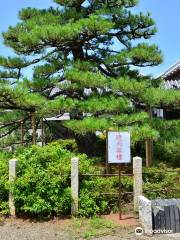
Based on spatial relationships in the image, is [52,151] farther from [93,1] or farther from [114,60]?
[93,1]

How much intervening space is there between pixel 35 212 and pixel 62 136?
573 cm

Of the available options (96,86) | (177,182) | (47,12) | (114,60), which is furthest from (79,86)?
(177,182)

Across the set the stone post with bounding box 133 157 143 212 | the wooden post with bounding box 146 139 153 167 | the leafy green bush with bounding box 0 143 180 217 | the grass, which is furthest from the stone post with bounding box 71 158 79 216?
the wooden post with bounding box 146 139 153 167

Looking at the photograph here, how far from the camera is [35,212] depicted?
8.29 metres

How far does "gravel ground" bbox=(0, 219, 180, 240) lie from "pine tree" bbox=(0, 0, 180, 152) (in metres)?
2.73

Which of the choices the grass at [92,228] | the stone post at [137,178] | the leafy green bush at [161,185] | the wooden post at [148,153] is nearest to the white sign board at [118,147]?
the stone post at [137,178]

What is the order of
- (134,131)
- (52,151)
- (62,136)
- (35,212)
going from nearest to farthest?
1. (35,212)
2. (52,151)
3. (134,131)
4. (62,136)

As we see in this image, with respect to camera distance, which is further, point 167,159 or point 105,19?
point 167,159

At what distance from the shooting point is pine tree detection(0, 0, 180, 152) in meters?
10.3

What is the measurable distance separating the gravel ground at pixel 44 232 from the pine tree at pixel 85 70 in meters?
2.73

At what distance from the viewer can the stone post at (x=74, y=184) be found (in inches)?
331

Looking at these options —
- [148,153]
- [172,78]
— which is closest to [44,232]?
[148,153]

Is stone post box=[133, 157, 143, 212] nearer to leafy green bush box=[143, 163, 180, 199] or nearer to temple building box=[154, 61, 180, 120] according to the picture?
leafy green bush box=[143, 163, 180, 199]

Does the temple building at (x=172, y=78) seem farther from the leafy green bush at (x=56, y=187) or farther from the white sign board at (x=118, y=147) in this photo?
the white sign board at (x=118, y=147)
